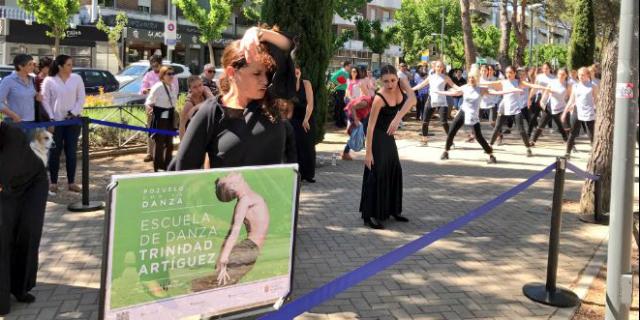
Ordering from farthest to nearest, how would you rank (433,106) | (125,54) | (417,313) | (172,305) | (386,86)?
(125,54) < (433,106) < (386,86) < (417,313) < (172,305)

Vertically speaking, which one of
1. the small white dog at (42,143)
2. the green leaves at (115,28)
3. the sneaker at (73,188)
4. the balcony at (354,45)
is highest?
the balcony at (354,45)

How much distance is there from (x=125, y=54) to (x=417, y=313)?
4002 centimetres

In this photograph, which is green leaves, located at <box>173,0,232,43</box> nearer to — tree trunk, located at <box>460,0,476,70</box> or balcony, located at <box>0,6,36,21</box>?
balcony, located at <box>0,6,36,21</box>

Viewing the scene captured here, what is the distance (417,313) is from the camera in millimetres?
4398

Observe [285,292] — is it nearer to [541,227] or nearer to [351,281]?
[351,281]

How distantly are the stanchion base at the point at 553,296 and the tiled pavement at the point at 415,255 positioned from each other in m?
0.06

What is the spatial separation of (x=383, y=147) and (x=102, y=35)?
3665cm

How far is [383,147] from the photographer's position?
6.77 m

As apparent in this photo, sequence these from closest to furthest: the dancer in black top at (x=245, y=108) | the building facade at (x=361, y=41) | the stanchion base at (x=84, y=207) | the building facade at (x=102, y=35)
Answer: the dancer in black top at (x=245, y=108) < the stanchion base at (x=84, y=207) < the building facade at (x=102, y=35) < the building facade at (x=361, y=41)

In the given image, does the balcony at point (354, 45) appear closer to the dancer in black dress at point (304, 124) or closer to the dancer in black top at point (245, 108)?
the dancer in black dress at point (304, 124)

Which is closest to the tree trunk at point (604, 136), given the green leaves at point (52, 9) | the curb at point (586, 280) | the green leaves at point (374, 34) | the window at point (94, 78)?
the curb at point (586, 280)

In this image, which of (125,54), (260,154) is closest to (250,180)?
(260,154)

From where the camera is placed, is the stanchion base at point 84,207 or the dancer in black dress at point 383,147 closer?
the dancer in black dress at point 383,147

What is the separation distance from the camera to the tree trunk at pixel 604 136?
723 cm
